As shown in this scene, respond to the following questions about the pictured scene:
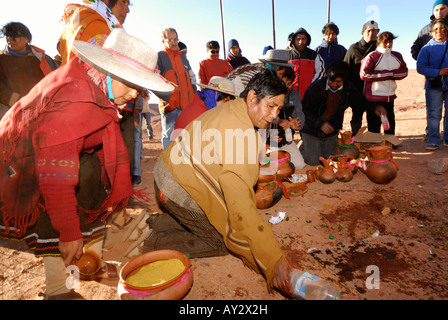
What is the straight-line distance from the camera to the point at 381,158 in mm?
3875

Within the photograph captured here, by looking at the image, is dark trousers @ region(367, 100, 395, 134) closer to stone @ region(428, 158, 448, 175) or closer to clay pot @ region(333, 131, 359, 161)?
clay pot @ region(333, 131, 359, 161)

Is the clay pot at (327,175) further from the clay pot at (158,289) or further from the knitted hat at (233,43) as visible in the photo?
the knitted hat at (233,43)

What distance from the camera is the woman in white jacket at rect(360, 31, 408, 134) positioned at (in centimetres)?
502

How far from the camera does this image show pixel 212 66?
20.1ft

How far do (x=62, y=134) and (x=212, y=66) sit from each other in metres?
5.16

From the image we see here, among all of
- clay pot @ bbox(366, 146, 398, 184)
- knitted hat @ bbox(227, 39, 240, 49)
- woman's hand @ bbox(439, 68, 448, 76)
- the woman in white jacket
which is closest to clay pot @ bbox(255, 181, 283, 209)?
clay pot @ bbox(366, 146, 398, 184)

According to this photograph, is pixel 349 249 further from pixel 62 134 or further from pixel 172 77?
pixel 172 77

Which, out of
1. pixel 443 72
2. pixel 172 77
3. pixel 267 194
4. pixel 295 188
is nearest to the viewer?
pixel 267 194

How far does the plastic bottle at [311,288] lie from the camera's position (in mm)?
1432

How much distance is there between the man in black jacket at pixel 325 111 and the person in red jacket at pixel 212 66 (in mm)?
2191

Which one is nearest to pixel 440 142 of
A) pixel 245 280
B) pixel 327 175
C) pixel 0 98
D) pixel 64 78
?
pixel 327 175

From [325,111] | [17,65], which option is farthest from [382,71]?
[17,65]

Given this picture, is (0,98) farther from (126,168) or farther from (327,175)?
(327,175)

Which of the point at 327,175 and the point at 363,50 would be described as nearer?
the point at 327,175
